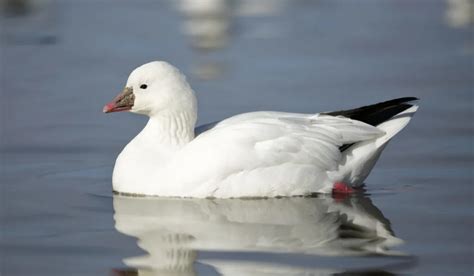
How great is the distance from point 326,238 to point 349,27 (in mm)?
8786

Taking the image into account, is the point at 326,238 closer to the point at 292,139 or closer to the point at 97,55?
the point at 292,139

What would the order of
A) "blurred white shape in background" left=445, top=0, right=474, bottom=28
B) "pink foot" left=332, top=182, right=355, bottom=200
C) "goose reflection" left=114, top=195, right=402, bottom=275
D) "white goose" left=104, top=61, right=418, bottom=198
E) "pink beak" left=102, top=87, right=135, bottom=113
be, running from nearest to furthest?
"goose reflection" left=114, top=195, right=402, bottom=275 → "white goose" left=104, top=61, right=418, bottom=198 → "pink foot" left=332, top=182, right=355, bottom=200 → "pink beak" left=102, top=87, right=135, bottom=113 → "blurred white shape in background" left=445, top=0, right=474, bottom=28

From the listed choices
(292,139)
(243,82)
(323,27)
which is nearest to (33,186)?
(292,139)

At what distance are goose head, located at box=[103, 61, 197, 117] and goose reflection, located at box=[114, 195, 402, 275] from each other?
73 cm

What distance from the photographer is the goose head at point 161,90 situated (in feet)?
27.7

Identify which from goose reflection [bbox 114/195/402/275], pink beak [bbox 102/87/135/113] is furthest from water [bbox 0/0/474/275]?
pink beak [bbox 102/87/135/113]

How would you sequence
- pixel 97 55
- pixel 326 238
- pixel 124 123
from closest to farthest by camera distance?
pixel 326 238 < pixel 124 123 < pixel 97 55

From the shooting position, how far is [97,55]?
45.8 feet

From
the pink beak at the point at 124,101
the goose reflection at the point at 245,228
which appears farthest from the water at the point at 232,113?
the pink beak at the point at 124,101

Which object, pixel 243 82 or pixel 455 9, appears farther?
pixel 455 9

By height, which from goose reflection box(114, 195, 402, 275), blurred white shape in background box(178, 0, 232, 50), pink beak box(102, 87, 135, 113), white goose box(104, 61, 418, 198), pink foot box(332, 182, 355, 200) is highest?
blurred white shape in background box(178, 0, 232, 50)

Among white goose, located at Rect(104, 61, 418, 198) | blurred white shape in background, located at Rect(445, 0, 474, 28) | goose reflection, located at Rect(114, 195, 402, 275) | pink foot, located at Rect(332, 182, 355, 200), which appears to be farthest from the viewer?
blurred white shape in background, located at Rect(445, 0, 474, 28)

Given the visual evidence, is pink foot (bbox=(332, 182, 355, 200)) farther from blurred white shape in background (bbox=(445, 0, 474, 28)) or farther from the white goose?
blurred white shape in background (bbox=(445, 0, 474, 28))

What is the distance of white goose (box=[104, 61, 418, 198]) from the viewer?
8.16 metres
